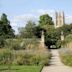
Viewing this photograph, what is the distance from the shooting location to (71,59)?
927 inches

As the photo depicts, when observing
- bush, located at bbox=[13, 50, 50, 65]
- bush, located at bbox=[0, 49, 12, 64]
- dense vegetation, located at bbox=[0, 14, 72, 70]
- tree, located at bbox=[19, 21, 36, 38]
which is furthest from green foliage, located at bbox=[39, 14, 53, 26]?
bush, located at bbox=[13, 50, 50, 65]

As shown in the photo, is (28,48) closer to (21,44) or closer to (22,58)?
(21,44)

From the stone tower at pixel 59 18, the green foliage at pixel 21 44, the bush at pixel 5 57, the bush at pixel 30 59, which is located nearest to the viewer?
the bush at pixel 30 59

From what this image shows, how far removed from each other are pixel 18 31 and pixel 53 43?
423 inches

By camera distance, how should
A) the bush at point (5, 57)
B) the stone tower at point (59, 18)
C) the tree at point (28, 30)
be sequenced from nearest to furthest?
the bush at point (5, 57) < the tree at point (28, 30) < the stone tower at point (59, 18)

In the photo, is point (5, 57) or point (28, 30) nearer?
point (5, 57)

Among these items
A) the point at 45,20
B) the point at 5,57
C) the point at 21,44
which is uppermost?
the point at 45,20

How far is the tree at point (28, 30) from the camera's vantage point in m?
57.7

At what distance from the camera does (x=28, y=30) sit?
2333 inches

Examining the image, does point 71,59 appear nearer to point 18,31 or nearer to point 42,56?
point 42,56

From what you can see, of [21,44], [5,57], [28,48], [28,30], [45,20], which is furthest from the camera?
[45,20]

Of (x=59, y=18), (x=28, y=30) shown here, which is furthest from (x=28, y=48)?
(x=59, y=18)

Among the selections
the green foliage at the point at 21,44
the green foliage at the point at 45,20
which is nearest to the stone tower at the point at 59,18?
the green foliage at the point at 45,20

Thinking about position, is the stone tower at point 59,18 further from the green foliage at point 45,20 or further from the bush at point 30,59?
the bush at point 30,59
